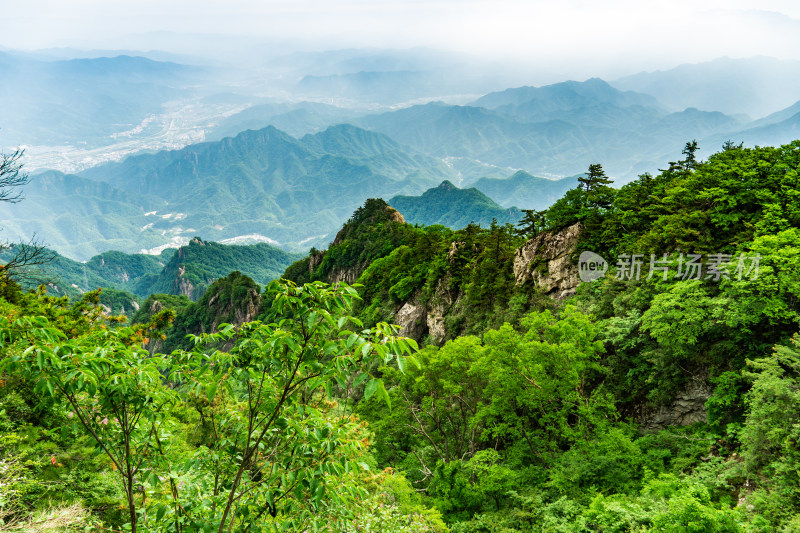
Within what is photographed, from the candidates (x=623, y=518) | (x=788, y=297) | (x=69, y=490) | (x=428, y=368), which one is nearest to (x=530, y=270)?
(x=428, y=368)

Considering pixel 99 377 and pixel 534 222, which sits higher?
pixel 99 377

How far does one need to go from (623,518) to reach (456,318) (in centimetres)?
2682

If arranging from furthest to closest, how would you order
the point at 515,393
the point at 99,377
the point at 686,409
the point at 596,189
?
the point at 596,189
the point at 515,393
the point at 686,409
the point at 99,377

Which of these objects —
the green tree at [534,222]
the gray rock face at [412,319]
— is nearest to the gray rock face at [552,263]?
the green tree at [534,222]

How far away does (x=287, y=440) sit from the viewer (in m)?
4.88

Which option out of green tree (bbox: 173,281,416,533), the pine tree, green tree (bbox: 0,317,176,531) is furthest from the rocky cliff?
green tree (bbox: 0,317,176,531)

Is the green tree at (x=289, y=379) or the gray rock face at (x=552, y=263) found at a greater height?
the green tree at (x=289, y=379)

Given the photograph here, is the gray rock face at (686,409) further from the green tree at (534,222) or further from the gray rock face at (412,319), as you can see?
the gray rock face at (412,319)

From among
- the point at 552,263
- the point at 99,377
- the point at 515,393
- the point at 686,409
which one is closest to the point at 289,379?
the point at 99,377

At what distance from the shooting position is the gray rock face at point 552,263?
104 feet

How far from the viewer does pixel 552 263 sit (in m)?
33.3

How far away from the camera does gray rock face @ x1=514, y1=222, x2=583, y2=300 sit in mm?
31761

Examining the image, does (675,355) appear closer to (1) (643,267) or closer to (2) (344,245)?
(1) (643,267)

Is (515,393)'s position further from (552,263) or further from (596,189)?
(596,189)
